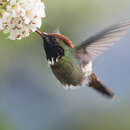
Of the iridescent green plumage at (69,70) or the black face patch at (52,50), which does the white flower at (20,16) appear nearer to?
the black face patch at (52,50)

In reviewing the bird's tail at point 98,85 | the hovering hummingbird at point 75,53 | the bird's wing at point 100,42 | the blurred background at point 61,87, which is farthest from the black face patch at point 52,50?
the blurred background at point 61,87

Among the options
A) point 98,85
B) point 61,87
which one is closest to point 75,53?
point 98,85

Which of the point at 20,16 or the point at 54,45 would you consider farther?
the point at 54,45

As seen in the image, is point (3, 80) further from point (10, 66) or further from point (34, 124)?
point (34, 124)

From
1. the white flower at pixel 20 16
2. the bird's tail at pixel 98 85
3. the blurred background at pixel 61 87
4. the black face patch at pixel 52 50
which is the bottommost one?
the blurred background at pixel 61 87

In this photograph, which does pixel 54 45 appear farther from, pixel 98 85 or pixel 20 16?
pixel 98 85

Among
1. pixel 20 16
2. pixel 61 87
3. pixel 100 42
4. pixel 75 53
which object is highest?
pixel 20 16

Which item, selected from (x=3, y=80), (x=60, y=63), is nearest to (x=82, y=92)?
(x=3, y=80)
